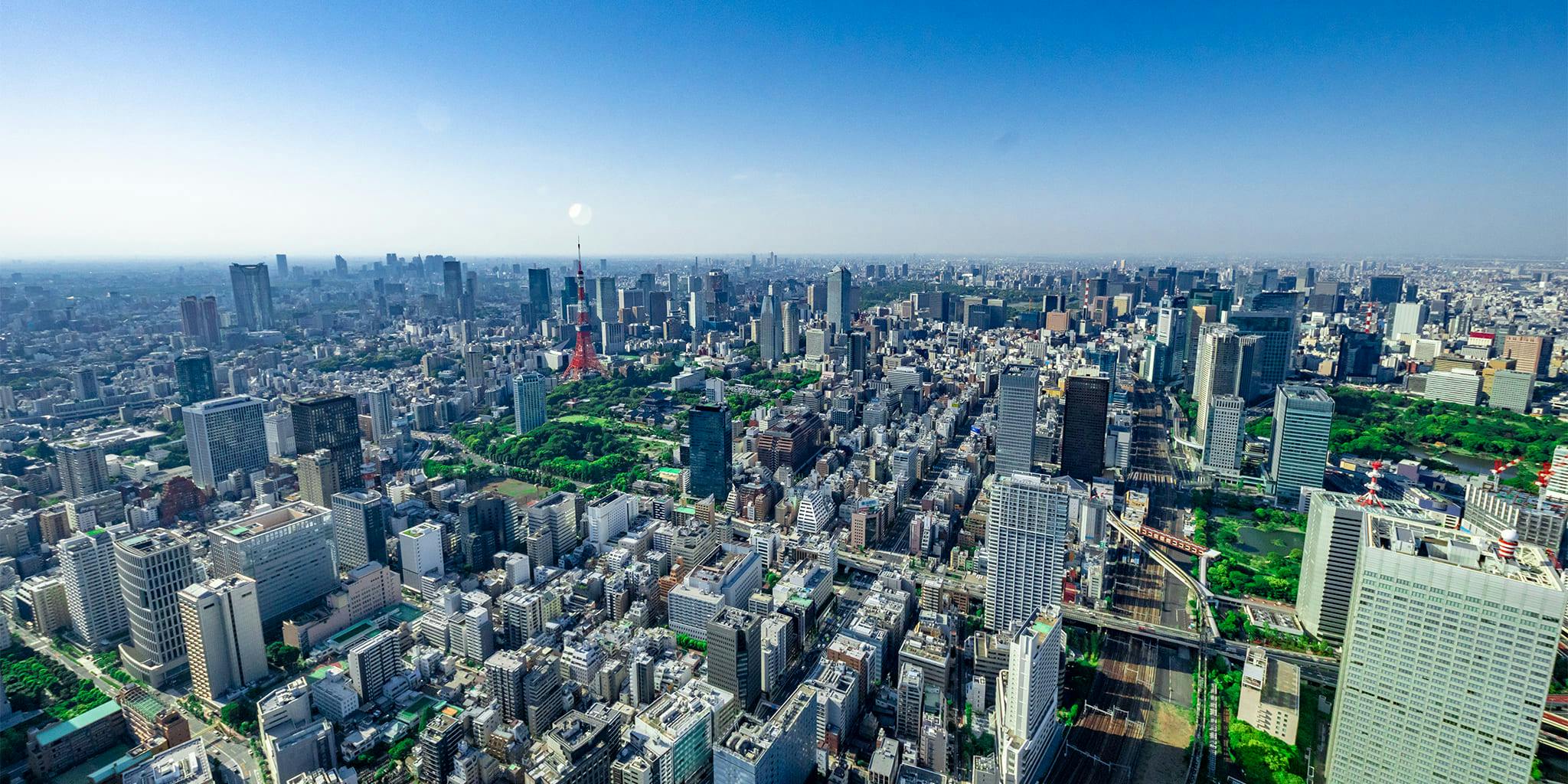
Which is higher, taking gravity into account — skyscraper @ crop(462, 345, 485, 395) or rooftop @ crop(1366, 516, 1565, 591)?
rooftop @ crop(1366, 516, 1565, 591)

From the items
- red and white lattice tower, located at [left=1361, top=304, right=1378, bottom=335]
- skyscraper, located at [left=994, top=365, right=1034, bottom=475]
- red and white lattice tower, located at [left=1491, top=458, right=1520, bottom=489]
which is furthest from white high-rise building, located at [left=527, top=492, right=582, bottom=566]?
red and white lattice tower, located at [left=1361, top=304, right=1378, bottom=335]

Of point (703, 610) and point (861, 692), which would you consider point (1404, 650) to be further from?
point (703, 610)

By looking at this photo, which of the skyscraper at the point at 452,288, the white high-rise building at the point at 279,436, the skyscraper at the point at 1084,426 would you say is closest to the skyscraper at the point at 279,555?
the white high-rise building at the point at 279,436

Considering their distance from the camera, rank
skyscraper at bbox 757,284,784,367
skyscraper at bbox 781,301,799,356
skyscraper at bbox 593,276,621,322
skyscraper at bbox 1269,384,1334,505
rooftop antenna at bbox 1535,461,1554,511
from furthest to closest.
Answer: skyscraper at bbox 593,276,621,322
skyscraper at bbox 781,301,799,356
skyscraper at bbox 757,284,784,367
skyscraper at bbox 1269,384,1334,505
rooftop antenna at bbox 1535,461,1554,511

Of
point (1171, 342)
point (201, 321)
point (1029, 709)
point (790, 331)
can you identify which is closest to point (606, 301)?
point (790, 331)

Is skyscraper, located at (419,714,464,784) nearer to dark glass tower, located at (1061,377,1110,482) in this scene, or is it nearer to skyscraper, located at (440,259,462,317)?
dark glass tower, located at (1061,377,1110,482)

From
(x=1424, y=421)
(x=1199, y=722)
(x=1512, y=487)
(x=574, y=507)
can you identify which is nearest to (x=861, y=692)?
(x=1199, y=722)

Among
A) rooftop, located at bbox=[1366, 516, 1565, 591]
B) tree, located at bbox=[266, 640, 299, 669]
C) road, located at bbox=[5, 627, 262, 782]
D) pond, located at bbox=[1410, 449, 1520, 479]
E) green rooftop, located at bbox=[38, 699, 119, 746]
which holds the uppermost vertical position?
rooftop, located at bbox=[1366, 516, 1565, 591]
